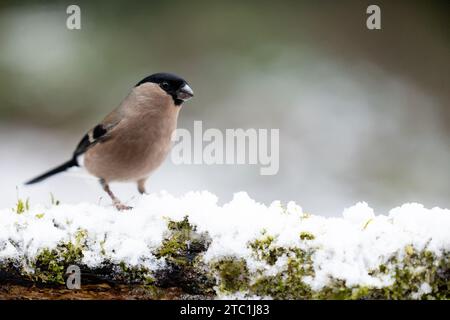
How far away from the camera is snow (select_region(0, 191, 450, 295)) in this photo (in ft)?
5.09

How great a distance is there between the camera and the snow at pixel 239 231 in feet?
5.09

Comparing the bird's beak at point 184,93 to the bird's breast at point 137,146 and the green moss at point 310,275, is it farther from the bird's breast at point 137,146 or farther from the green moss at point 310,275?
the green moss at point 310,275

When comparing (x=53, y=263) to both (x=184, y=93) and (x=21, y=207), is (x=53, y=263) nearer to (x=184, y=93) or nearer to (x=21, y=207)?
(x=21, y=207)

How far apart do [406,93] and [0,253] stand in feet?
12.7

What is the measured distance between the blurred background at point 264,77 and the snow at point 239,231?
2379 mm

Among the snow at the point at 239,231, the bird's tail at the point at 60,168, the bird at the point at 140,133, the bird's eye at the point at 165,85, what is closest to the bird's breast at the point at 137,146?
the bird at the point at 140,133

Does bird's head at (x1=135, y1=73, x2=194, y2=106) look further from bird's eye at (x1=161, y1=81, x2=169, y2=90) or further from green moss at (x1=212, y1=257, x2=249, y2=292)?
green moss at (x1=212, y1=257, x2=249, y2=292)

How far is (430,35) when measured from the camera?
4656mm

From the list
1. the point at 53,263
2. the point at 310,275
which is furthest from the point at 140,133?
the point at 310,275

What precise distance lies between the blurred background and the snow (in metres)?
2.38

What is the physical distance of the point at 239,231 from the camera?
164 cm

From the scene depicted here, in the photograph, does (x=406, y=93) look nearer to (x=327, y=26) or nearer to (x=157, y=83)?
(x=327, y=26)

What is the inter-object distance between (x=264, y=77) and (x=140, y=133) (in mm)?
2853

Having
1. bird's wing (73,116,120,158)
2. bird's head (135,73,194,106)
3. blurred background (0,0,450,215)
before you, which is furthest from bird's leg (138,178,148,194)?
blurred background (0,0,450,215)
